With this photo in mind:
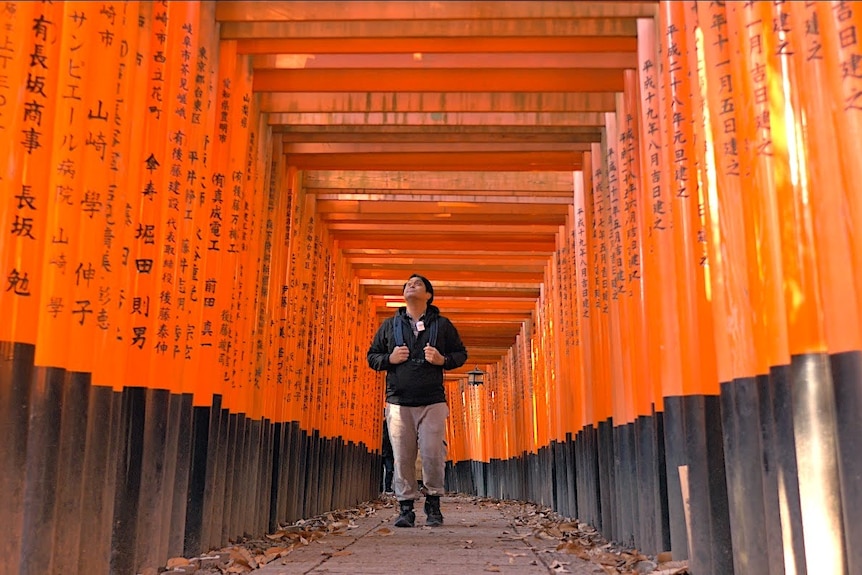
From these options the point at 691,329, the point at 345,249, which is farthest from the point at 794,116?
the point at 345,249

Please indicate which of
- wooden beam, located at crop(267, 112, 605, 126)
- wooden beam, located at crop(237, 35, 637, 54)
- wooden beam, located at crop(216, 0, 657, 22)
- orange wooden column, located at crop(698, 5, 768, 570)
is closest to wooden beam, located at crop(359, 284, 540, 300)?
wooden beam, located at crop(267, 112, 605, 126)

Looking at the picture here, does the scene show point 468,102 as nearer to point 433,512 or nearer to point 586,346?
point 586,346

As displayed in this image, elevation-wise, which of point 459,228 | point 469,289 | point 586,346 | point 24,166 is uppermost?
point 459,228

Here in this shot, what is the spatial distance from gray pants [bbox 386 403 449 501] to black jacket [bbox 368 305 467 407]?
0.28 feet

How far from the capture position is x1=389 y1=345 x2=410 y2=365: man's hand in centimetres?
677

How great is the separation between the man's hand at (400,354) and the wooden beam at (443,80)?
209cm

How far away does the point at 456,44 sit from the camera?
562 cm

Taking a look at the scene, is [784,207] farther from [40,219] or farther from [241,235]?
[241,235]

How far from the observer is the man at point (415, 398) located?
6.82 m

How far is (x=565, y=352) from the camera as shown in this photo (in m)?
8.72

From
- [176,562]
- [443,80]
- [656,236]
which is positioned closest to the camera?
[176,562]

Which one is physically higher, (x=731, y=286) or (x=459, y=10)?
(x=459, y=10)

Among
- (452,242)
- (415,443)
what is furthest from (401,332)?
(452,242)

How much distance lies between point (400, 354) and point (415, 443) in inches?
31.3
